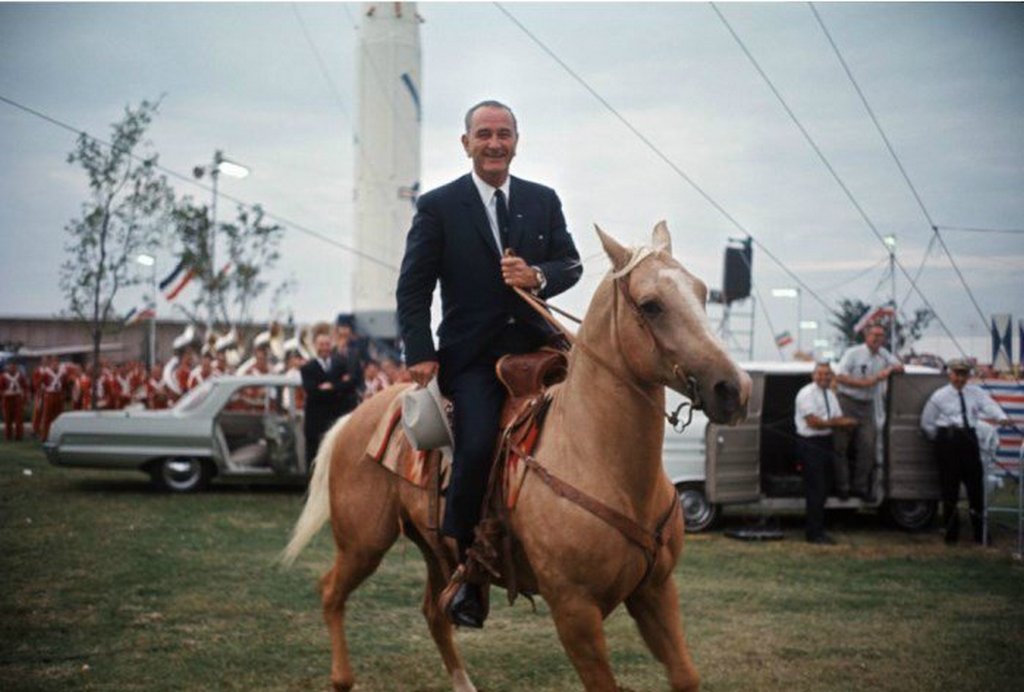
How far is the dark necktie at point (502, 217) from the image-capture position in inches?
184

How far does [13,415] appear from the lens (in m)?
24.2

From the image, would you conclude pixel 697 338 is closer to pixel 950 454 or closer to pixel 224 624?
pixel 224 624

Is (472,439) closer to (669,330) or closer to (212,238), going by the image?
(669,330)

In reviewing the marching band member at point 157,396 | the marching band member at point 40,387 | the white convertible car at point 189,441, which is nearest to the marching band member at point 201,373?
the marching band member at point 157,396

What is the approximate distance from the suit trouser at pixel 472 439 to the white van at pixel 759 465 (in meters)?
7.56

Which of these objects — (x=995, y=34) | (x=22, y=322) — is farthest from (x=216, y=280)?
(x=995, y=34)

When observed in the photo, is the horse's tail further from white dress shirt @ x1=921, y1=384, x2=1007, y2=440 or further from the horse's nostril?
white dress shirt @ x1=921, y1=384, x2=1007, y2=440

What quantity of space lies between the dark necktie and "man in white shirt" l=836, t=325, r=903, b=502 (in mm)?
8578

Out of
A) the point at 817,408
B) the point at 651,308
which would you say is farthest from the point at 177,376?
the point at 651,308

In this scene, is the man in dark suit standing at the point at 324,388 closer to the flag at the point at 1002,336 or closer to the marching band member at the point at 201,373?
the flag at the point at 1002,336

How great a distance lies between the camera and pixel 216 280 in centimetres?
3184

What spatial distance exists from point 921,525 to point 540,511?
390 inches

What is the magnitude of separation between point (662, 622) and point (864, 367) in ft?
29.9

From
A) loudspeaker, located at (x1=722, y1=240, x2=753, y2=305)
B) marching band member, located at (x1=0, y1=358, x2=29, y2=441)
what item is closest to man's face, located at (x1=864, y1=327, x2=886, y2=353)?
loudspeaker, located at (x1=722, y1=240, x2=753, y2=305)
